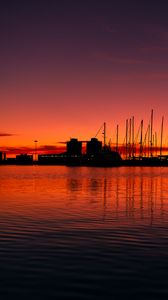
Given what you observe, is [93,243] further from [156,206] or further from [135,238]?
[156,206]

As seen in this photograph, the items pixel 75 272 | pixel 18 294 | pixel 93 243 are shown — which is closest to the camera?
pixel 18 294

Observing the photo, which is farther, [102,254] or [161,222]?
[161,222]

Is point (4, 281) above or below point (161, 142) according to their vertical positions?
below

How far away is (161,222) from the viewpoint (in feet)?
87.5

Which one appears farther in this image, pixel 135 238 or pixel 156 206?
pixel 156 206

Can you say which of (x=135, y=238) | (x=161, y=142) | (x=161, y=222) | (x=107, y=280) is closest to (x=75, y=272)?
(x=107, y=280)

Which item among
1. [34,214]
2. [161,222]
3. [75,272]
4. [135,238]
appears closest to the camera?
[75,272]

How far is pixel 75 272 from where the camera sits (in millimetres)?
14406

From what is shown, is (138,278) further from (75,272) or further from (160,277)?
(75,272)

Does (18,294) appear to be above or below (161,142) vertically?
below

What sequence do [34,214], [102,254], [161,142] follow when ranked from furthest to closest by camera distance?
[161,142] < [34,214] < [102,254]

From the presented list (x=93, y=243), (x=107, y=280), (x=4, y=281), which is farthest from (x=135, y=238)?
(x=4, y=281)

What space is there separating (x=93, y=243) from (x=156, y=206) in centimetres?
1780

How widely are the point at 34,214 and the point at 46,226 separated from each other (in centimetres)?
535
